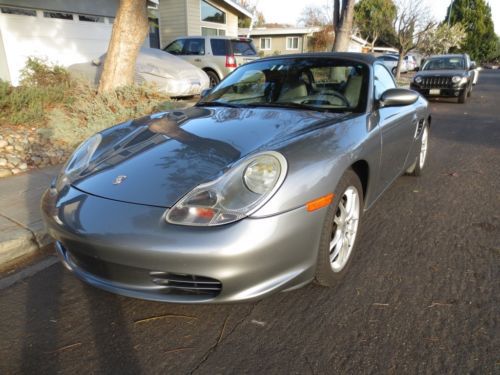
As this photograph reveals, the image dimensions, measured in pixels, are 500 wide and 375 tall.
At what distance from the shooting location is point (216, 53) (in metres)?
11.1

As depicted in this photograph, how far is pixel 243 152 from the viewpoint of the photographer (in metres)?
2.14

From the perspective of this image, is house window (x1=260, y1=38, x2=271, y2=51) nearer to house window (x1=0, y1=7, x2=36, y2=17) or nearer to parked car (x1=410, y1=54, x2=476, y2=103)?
parked car (x1=410, y1=54, x2=476, y2=103)

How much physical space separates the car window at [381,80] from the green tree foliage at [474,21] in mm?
55509

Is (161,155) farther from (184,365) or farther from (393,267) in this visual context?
(393,267)

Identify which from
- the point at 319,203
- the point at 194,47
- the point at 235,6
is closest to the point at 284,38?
the point at 235,6

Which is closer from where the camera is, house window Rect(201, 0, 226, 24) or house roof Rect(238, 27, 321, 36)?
house window Rect(201, 0, 226, 24)

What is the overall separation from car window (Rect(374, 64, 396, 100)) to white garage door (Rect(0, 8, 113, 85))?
29.6ft

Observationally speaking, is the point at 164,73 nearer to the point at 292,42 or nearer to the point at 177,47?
the point at 177,47

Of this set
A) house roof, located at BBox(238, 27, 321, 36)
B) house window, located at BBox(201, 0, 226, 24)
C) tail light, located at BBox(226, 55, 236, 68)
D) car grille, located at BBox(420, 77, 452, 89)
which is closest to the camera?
tail light, located at BBox(226, 55, 236, 68)

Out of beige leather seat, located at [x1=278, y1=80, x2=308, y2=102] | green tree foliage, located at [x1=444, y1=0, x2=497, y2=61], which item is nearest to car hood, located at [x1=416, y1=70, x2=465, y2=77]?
beige leather seat, located at [x1=278, y1=80, x2=308, y2=102]

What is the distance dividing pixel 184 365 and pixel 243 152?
3.72ft

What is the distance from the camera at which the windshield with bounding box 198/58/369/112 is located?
297 cm

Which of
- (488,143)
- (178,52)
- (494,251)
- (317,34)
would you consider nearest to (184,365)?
(494,251)

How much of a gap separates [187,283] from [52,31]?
37.1ft
